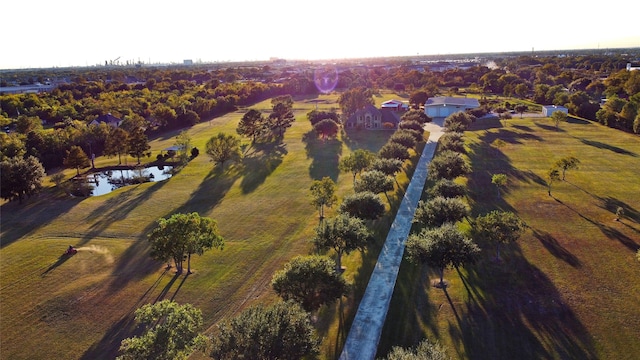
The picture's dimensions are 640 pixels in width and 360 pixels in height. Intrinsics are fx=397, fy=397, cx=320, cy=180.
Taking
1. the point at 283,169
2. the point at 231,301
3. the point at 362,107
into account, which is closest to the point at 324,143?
the point at 283,169

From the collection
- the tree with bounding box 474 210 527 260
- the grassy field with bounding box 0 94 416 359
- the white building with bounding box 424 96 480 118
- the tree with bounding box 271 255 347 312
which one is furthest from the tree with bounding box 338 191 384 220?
the white building with bounding box 424 96 480 118

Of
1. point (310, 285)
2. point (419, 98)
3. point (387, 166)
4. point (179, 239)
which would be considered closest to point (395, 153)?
point (387, 166)

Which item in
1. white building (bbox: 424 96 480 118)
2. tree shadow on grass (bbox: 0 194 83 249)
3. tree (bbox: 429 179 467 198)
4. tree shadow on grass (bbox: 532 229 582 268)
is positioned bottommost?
tree shadow on grass (bbox: 532 229 582 268)

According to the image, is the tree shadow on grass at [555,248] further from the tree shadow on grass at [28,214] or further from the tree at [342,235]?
the tree shadow on grass at [28,214]

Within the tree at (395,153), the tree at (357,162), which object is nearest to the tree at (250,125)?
the tree at (357,162)

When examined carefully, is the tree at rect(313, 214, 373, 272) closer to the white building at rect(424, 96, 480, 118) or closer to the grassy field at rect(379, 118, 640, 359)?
the grassy field at rect(379, 118, 640, 359)

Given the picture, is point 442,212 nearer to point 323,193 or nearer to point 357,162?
point 323,193
